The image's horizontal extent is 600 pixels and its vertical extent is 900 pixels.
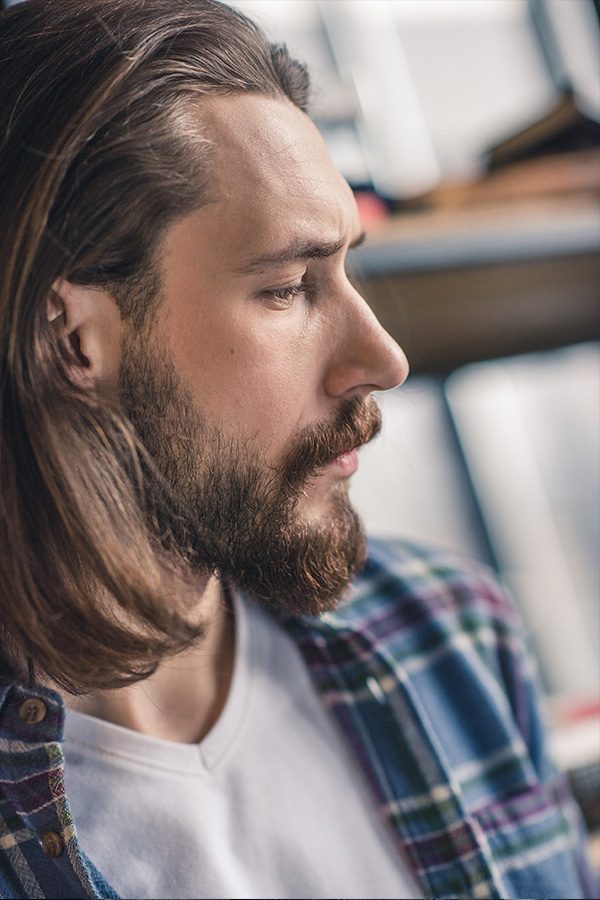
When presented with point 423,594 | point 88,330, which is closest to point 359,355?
point 88,330

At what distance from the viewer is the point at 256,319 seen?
850 mm

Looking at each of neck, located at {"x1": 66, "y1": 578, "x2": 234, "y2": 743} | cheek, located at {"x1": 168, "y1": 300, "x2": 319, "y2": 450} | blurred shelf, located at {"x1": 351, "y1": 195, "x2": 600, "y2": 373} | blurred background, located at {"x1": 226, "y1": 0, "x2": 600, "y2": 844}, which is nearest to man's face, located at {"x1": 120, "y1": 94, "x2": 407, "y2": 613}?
cheek, located at {"x1": 168, "y1": 300, "x2": 319, "y2": 450}

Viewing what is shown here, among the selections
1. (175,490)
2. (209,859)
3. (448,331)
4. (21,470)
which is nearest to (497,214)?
(448,331)

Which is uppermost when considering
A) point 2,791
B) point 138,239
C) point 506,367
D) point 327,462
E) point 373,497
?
point 138,239

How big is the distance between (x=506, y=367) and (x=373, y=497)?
0.34 meters

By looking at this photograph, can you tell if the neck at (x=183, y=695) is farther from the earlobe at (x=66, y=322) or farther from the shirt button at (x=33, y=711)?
the earlobe at (x=66, y=322)

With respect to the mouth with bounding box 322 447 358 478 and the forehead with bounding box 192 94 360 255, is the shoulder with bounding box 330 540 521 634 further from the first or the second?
the forehead with bounding box 192 94 360 255

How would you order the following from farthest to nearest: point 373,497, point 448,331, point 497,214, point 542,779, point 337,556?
point 373,497 → point 448,331 → point 497,214 → point 542,779 → point 337,556

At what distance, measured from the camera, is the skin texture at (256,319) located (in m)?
0.84

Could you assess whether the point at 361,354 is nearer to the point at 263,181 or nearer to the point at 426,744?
the point at 263,181

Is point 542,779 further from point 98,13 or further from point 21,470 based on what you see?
point 98,13

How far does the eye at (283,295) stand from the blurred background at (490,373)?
55cm

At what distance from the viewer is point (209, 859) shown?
869 mm

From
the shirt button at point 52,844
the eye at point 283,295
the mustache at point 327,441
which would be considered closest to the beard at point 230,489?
the mustache at point 327,441
